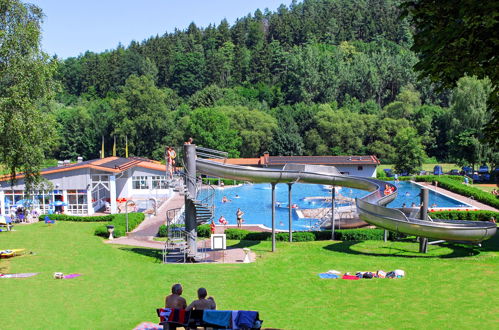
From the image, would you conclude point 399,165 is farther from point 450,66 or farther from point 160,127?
point 450,66

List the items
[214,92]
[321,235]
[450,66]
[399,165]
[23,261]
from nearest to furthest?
[450,66] < [23,261] < [321,235] < [399,165] < [214,92]

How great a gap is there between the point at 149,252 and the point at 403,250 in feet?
41.7

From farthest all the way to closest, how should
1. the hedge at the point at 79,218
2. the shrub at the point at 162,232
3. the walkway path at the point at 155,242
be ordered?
the hedge at the point at 79,218 → the shrub at the point at 162,232 → the walkway path at the point at 155,242

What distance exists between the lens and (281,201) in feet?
155

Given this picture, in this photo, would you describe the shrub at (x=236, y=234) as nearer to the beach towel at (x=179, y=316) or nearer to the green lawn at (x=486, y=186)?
the beach towel at (x=179, y=316)

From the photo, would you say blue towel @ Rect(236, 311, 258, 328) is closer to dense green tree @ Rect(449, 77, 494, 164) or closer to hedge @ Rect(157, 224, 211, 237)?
hedge @ Rect(157, 224, 211, 237)

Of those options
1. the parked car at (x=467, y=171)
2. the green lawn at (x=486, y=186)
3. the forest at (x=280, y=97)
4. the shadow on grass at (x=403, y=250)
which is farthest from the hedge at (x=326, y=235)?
the parked car at (x=467, y=171)

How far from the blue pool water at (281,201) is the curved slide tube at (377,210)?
7670 millimetres

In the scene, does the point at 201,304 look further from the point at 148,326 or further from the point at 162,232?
the point at 162,232

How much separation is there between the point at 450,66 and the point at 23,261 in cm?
1999

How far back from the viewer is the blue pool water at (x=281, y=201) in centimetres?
3900

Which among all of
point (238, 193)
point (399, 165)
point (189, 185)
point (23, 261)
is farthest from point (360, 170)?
point (23, 261)

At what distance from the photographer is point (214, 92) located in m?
93.8

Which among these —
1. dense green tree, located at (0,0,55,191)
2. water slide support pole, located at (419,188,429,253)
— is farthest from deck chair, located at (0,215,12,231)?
water slide support pole, located at (419,188,429,253)
